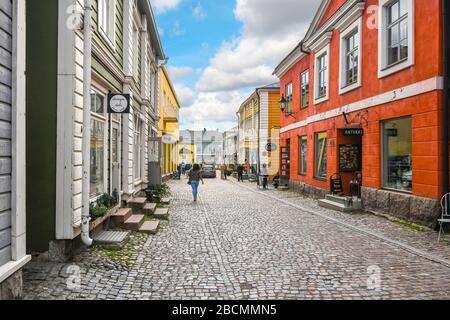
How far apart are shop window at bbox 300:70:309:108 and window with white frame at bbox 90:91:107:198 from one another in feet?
38.5

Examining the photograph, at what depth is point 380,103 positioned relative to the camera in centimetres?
1127

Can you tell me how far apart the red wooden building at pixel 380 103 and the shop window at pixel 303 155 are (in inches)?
8.3

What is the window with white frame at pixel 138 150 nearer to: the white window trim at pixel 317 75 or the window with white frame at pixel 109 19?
the window with white frame at pixel 109 19

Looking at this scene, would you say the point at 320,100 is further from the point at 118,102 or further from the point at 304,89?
the point at 118,102

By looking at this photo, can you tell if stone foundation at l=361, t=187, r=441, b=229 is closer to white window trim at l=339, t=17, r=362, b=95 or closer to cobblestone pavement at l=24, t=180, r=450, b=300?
cobblestone pavement at l=24, t=180, r=450, b=300

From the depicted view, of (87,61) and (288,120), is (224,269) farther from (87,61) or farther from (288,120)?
(288,120)

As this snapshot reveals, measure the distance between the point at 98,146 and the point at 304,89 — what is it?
1288 centimetres

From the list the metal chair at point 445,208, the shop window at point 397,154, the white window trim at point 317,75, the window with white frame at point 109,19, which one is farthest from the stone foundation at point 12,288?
the white window trim at point 317,75

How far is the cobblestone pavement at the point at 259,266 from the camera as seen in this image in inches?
188

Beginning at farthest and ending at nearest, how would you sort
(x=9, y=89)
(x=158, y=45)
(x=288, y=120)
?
(x=288, y=120) < (x=158, y=45) < (x=9, y=89)

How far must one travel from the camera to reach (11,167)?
417 cm

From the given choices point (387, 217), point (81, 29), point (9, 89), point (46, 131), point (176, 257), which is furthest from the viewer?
point (387, 217)
